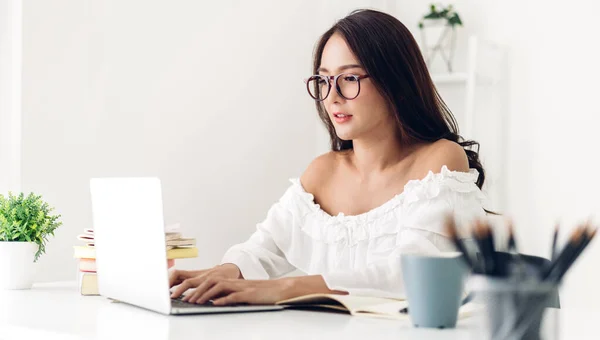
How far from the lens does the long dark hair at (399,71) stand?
191 centimetres

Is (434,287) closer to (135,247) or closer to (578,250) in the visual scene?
(578,250)

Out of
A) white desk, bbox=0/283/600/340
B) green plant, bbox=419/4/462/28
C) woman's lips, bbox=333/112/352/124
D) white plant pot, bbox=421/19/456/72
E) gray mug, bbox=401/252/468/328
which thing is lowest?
white desk, bbox=0/283/600/340

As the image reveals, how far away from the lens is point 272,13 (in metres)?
2.98

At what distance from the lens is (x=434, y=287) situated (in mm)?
982

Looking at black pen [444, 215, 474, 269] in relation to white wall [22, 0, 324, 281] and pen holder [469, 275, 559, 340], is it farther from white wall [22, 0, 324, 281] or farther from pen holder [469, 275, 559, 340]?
white wall [22, 0, 324, 281]

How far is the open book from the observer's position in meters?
1.13

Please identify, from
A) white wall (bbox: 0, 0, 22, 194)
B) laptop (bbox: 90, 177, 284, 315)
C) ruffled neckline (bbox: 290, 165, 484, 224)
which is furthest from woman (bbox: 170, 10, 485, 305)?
white wall (bbox: 0, 0, 22, 194)

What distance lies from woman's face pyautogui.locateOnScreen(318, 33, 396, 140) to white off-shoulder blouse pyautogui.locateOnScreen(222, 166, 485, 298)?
0.70 ft

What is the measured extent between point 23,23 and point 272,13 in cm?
106

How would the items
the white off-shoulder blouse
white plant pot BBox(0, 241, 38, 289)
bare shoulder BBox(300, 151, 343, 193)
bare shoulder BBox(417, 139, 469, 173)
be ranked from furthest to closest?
bare shoulder BBox(300, 151, 343, 193) → bare shoulder BBox(417, 139, 469, 173) → white plant pot BBox(0, 241, 38, 289) → the white off-shoulder blouse

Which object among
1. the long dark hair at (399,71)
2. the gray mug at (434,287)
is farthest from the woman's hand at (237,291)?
the long dark hair at (399,71)

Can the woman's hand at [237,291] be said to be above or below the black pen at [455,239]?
below

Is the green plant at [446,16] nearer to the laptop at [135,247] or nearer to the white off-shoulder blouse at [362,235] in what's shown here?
the white off-shoulder blouse at [362,235]

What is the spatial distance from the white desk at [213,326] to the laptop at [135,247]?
3 cm
